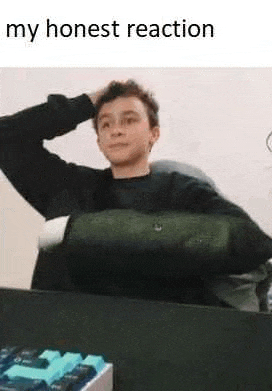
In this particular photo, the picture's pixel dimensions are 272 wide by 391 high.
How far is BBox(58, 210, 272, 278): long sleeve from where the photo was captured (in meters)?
1.70

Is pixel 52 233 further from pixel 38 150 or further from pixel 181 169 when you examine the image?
pixel 181 169

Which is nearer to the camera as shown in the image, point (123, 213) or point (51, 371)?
point (51, 371)

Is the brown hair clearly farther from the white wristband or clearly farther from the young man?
the white wristband

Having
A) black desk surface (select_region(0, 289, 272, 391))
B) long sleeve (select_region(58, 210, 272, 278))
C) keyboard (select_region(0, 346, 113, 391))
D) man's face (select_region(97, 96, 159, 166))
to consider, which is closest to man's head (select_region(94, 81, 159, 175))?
man's face (select_region(97, 96, 159, 166))

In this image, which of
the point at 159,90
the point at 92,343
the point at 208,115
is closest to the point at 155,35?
the point at 159,90

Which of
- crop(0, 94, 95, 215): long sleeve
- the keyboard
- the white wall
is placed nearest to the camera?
the keyboard

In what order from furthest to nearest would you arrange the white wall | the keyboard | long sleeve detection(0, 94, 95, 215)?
long sleeve detection(0, 94, 95, 215)
the white wall
the keyboard

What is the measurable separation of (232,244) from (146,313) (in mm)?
344

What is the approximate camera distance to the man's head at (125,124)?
5.78 feet

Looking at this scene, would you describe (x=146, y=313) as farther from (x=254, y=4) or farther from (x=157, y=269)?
(x=254, y=4)

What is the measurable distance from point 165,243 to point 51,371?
1.59 feet

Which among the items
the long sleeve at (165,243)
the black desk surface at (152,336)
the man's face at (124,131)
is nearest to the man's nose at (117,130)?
the man's face at (124,131)

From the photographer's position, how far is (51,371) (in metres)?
1.62

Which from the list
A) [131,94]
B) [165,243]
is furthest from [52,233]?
[131,94]
